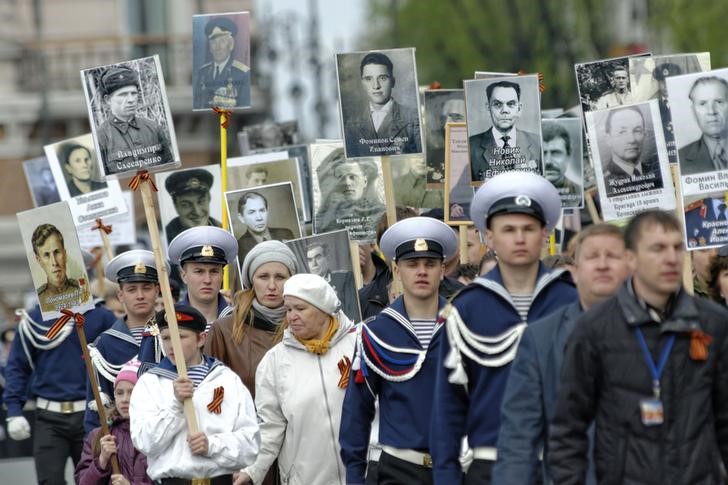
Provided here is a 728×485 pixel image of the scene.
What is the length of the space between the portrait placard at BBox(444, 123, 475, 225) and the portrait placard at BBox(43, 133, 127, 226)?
325 cm

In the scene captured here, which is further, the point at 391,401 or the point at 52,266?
the point at 52,266

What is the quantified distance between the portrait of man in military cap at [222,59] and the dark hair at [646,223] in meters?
6.05

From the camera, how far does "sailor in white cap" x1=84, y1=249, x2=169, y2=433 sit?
12.0m

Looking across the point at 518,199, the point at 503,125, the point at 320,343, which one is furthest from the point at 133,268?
the point at 518,199

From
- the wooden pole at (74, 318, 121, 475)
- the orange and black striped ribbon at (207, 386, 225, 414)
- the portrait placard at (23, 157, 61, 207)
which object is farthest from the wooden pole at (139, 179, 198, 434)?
the portrait placard at (23, 157, 61, 207)

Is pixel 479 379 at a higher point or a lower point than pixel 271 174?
lower

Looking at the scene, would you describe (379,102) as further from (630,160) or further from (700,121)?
(700,121)

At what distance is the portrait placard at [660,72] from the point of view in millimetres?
12062

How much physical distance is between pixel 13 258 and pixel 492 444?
26.8 m

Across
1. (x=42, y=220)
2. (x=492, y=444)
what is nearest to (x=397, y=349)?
(x=492, y=444)

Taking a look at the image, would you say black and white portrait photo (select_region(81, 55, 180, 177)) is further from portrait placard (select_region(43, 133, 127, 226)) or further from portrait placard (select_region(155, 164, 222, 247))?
portrait placard (select_region(43, 133, 127, 226))

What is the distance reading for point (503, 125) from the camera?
11.9 meters

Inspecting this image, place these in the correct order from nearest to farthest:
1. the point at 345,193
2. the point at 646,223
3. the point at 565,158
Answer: the point at 646,223 < the point at 565,158 < the point at 345,193

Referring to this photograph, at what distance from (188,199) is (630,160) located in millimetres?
4425
